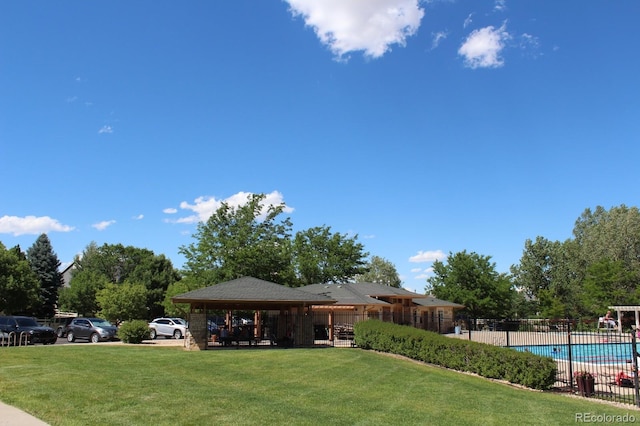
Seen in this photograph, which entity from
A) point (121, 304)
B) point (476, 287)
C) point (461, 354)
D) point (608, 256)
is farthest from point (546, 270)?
point (461, 354)

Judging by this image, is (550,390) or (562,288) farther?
(562,288)

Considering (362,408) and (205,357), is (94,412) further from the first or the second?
(205,357)

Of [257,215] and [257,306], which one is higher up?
[257,215]

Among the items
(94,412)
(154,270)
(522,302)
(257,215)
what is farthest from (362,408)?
(522,302)

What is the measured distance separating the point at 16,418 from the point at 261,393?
4.87 m

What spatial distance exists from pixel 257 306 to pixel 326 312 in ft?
22.3

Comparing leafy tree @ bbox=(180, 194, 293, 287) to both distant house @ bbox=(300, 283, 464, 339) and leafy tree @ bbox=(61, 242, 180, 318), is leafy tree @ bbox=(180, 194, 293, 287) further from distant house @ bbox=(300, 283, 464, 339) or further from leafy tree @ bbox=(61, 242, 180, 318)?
leafy tree @ bbox=(61, 242, 180, 318)

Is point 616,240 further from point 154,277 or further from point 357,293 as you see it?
point 154,277

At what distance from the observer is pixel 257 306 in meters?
27.2

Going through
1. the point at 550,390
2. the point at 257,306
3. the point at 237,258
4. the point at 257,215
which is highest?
the point at 257,215

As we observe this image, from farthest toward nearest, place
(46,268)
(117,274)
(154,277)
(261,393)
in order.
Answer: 1. (117,274)
2. (154,277)
3. (46,268)
4. (261,393)

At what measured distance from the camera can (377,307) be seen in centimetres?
3634

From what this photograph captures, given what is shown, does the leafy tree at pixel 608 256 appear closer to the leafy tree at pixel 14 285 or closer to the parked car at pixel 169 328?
the parked car at pixel 169 328

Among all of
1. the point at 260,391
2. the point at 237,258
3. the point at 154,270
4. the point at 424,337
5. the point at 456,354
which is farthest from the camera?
the point at 154,270
